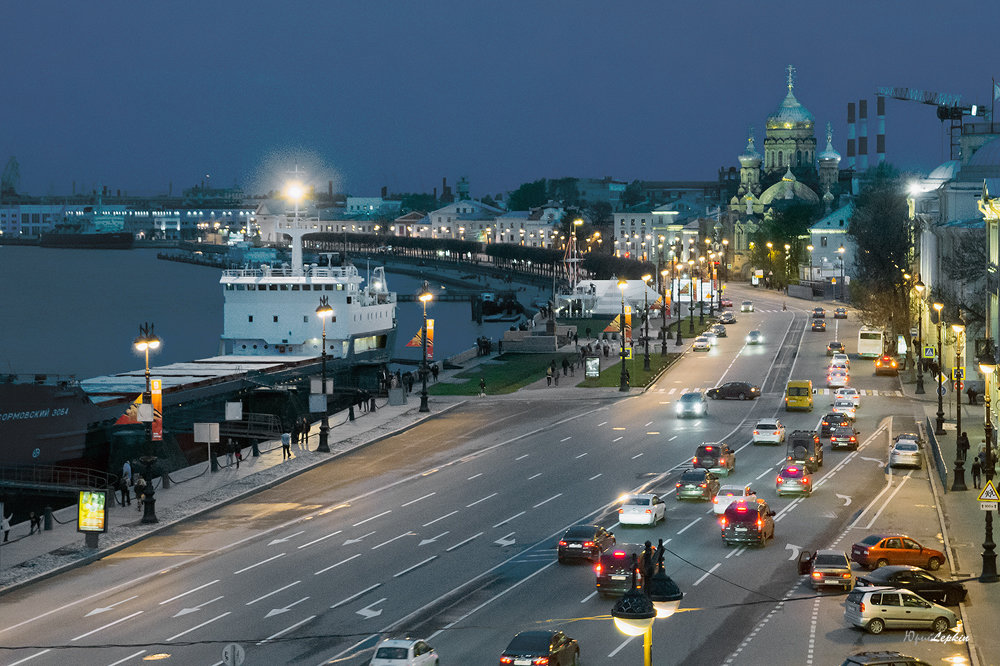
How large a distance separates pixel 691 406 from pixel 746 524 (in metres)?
28.4

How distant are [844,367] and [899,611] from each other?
2113 inches

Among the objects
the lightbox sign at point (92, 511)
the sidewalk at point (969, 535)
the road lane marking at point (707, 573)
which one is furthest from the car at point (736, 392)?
the lightbox sign at point (92, 511)

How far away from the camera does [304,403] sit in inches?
2982

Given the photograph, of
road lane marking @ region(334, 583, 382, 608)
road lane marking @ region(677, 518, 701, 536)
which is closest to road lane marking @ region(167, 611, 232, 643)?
road lane marking @ region(334, 583, 382, 608)

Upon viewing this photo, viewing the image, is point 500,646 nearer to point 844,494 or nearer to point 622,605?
point 622,605

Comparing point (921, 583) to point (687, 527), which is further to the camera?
point (687, 527)

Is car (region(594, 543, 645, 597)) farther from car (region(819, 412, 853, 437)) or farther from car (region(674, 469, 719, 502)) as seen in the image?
car (region(819, 412, 853, 437))

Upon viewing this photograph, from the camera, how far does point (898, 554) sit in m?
34.6

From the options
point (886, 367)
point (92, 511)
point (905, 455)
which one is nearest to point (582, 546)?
point (92, 511)

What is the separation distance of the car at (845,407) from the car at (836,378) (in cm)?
1008

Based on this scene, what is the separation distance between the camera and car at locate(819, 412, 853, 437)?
58.9m

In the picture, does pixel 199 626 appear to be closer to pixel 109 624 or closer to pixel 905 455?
pixel 109 624

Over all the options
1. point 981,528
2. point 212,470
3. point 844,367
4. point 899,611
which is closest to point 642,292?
point 844,367

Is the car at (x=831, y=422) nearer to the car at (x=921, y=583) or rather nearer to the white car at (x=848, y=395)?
the white car at (x=848, y=395)
